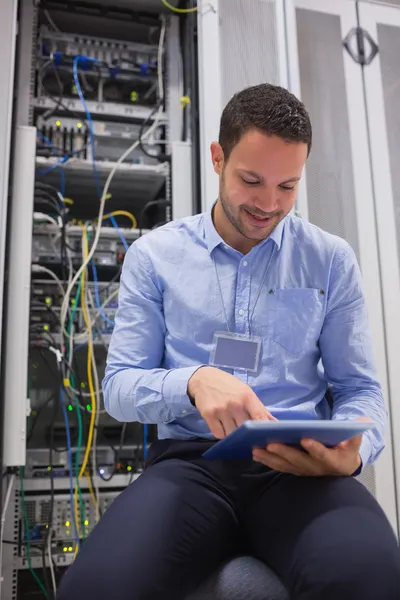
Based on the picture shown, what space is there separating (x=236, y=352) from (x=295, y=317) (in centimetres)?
15

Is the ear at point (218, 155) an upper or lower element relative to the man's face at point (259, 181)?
upper

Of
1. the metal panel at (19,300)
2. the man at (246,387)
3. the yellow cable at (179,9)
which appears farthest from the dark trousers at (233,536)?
the yellow cable at (179,9)

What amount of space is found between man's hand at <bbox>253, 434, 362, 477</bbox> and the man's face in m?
0.48

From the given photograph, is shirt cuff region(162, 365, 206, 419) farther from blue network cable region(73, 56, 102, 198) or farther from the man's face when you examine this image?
blue network cable region(73, 56, 102, 198)

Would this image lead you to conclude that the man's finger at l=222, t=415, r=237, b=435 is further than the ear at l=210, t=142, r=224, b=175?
No

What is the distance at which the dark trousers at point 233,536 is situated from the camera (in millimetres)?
697

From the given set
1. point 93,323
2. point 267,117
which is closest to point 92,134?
point 93,323

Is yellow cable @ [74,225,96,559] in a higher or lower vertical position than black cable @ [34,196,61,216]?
lower

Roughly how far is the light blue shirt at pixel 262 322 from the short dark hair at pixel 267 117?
0.22 metres

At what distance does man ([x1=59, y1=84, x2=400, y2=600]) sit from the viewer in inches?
28.9

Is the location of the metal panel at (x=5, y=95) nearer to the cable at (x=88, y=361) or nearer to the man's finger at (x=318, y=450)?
the cable at (x=88, y=361)

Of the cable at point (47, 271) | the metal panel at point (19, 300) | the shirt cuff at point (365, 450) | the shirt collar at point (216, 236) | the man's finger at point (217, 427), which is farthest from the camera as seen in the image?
the cable at point (47, 271)

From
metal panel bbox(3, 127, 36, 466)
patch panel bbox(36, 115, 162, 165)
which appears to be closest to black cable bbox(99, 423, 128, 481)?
metal panel bbox(3, 127, 36, 466)

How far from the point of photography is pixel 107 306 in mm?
2131
